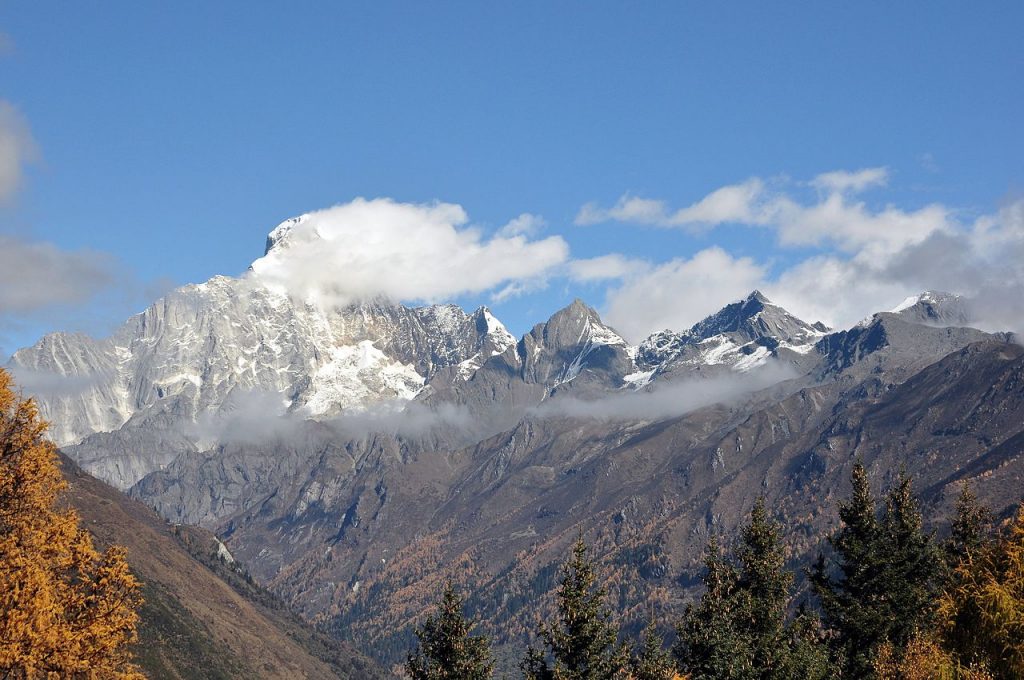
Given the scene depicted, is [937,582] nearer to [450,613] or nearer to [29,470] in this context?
[450,613]

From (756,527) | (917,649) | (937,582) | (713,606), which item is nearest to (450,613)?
(713,606)

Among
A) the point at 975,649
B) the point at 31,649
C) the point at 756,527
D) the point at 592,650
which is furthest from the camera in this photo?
the point at 756,527

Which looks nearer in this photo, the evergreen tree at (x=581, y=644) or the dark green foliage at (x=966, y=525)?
the evergreen tree at (x=581, y=644)

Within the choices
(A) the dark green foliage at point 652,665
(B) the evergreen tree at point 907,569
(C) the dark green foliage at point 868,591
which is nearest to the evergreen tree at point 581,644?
(A) the dark green foliage at point 652,665

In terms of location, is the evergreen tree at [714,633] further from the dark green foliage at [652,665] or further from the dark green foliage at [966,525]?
the dark green foliage at [966,525]

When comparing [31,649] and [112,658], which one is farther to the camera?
[112,658]

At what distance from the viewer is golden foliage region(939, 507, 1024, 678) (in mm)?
34781

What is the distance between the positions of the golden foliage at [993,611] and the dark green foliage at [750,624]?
13146mm

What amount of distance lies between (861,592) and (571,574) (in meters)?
21.5

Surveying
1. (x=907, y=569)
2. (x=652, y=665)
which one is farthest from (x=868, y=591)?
(x=652, y=665)

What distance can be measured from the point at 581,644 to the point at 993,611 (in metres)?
19.5

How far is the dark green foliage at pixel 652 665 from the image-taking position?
47938mm

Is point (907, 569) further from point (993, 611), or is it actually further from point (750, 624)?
point (993, 611)

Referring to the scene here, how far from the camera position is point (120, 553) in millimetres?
32625
